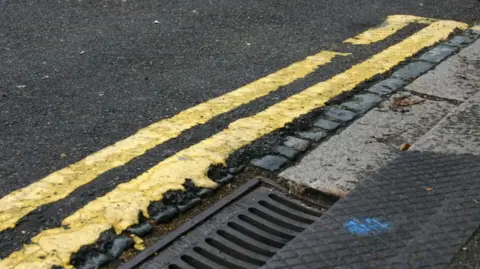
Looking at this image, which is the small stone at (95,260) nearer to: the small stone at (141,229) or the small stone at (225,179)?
the small stone at (141,229)

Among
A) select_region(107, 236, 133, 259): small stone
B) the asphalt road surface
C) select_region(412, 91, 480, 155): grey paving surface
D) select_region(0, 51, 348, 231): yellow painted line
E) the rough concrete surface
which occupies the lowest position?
the rough concrete surface

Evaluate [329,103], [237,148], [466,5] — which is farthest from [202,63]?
[466,5]

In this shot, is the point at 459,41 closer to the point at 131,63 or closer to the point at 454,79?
the point at 454,79

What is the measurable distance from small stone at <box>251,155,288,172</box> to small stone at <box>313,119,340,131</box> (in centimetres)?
39

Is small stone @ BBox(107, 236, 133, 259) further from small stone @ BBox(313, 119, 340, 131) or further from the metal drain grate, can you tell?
small stone @ BBox(313, 119, 340, 131)

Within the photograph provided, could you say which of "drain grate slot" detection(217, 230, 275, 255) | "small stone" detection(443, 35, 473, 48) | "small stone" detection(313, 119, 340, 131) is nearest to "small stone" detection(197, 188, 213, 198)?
"drain grate slot" detection(217, 230, 275, 255)

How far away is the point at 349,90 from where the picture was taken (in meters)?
3.48

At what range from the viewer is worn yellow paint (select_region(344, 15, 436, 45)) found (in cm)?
430

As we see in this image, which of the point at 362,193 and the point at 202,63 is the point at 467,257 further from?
the point at 202,63

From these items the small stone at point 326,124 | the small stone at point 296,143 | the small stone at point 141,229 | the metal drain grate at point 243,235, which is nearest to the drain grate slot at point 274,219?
the metal drain grate at point 243,235

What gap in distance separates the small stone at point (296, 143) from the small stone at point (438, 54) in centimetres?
144

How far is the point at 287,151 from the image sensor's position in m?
2.80

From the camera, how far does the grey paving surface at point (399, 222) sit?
1956mm

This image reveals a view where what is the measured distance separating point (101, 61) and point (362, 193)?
204 cm
